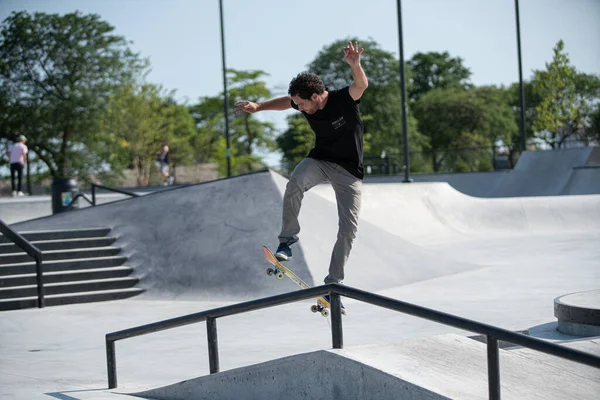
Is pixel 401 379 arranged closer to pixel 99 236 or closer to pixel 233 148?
pixel 99 236

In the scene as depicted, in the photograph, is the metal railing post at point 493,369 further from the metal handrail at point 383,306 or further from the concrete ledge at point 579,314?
the concrete ledge at point 579,314

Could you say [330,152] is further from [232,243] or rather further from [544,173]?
[544,173]

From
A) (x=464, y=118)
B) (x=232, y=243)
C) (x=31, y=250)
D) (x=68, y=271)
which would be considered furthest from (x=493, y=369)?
(x=464, y=118)

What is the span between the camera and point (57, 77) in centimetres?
5016

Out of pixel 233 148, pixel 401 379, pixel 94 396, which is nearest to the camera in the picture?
pixel 401 379

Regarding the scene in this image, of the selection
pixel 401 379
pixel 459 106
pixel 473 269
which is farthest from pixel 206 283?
pixel 459 106

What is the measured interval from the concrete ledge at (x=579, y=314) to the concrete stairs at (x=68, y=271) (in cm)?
734

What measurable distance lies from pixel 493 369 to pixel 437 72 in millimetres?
93378

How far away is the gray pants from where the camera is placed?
688cm

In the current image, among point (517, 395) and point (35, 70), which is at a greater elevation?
point (35, 70)

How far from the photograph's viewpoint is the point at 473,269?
13703 mm

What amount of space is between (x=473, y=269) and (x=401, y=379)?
9.61 meters

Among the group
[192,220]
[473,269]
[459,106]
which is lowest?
[473,269]

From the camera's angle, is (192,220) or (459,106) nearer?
(192,220)
